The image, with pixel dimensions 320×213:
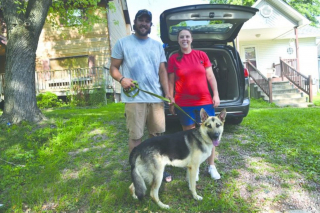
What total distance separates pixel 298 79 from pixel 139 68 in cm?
1088

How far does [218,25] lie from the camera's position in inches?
154

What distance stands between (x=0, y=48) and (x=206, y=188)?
49.5 feet

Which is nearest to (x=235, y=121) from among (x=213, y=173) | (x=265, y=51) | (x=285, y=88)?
(x=213, y=173)

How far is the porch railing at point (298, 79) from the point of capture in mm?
10281

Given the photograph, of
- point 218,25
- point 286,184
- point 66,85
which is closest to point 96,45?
point 66,85

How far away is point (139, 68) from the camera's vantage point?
279 centimetres

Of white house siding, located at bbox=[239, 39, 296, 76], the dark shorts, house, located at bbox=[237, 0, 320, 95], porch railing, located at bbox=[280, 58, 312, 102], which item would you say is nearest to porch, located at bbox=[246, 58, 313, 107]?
porch railing, located at bbox=[280, 58, 312, 102]

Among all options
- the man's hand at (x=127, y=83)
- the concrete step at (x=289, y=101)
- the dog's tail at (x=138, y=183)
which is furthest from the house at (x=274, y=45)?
the dog's tail at (x=138, y=183)

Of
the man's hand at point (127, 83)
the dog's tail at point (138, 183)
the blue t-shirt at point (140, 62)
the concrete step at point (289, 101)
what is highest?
the blue t-shirt at point (140, 62)

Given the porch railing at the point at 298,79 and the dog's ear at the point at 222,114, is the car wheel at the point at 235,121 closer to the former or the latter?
the dog's ear at the point at 222,114

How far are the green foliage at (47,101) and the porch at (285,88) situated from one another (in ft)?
31.0

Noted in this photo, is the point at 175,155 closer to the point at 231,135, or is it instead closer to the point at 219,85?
the point at 231,135

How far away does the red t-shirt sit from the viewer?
2.99 metres

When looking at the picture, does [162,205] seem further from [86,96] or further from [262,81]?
[262,81]
